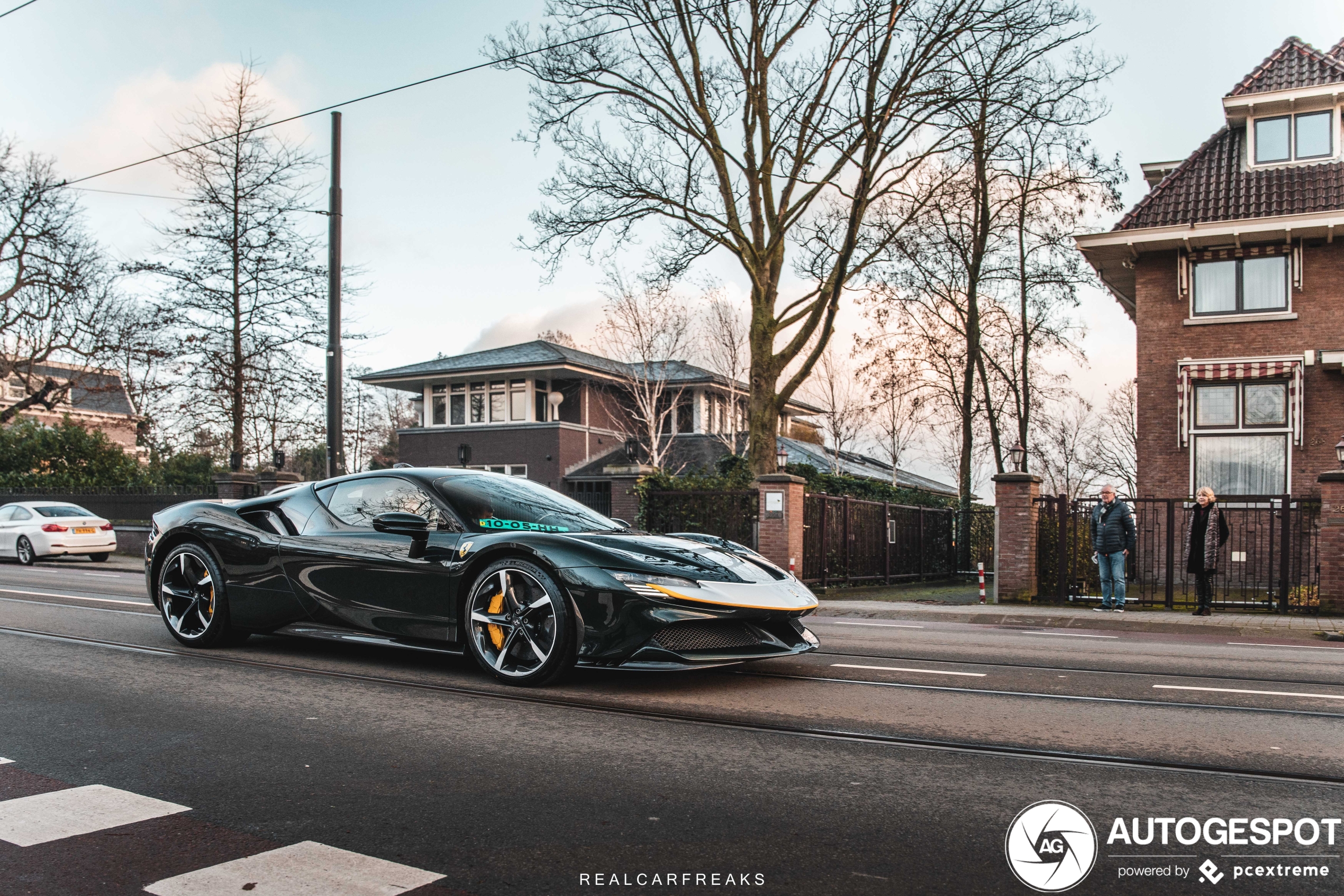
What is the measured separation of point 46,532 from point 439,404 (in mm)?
19745

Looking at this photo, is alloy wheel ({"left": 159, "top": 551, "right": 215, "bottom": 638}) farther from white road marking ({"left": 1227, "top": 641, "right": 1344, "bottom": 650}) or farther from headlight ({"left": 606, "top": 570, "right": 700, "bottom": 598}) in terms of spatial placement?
white road marking ({"left": 1227, "top": 641, "right": 1344, "bottom": 650})

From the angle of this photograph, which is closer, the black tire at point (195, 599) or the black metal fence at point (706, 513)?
the black tire at point (195, 599)

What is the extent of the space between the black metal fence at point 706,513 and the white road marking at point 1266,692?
38.3 feet

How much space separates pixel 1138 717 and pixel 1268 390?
1781cm

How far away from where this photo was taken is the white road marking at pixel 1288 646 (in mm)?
10625

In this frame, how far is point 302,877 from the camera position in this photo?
3.21 m

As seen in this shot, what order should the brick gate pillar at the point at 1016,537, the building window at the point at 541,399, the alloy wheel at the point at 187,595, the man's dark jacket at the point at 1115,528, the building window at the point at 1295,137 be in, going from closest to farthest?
the alloy wheel at the point at 187,595 → the man's dark jacket at the point at 1115,528 → the brick gate pillar at the point at 1016,537 → the building window at the point at 1295,137 → the building window at the point at 541,399

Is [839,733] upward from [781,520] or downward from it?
downward

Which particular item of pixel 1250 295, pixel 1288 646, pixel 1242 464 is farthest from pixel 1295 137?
pixel 1288 646

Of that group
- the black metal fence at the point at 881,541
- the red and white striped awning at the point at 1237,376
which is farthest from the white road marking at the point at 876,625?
the red and white striped awning at the point at 1237,376

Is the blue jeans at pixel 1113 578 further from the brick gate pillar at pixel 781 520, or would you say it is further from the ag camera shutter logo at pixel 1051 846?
the ag camera shutter logo at pixel 1051 846

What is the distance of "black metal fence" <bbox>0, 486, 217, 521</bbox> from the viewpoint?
3025 cm

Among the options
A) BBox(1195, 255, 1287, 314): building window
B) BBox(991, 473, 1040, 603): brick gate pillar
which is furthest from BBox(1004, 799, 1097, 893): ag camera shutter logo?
BBox(1195, 255, 1287, 314): building window

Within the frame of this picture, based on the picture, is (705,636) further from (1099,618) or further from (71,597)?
(1099,618)
